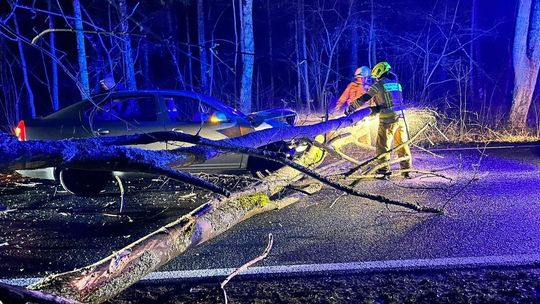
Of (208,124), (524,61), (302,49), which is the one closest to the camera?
(208,124)

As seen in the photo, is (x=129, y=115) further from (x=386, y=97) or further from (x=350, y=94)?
(x=386, y=97)

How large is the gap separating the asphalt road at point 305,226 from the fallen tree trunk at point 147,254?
23.0 inches

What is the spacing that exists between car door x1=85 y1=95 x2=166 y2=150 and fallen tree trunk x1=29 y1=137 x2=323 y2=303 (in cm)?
322

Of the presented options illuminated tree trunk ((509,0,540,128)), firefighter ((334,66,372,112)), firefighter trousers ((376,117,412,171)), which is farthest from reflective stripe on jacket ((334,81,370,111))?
illuminated tree trunk ((509,0,540,128))

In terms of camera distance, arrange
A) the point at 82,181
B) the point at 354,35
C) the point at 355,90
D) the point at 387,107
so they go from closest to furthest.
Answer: the point at 82,181
the point at 387,107
the point at 355,90
the point at 354,35

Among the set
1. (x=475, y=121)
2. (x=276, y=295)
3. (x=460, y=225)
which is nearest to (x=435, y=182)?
(x=460, y=225)

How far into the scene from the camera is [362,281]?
3.37 meters

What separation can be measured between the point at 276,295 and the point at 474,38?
54.1ft

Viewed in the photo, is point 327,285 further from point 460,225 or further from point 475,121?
point 475,121

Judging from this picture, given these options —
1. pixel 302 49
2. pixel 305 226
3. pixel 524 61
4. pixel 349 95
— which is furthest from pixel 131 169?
pixel 302 49

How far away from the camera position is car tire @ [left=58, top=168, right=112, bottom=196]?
629 centimetres

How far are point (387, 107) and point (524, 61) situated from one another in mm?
7022

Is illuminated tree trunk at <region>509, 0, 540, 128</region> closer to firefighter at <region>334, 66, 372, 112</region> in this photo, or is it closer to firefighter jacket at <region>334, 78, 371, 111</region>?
firefighter at <region>334, 66, 372, 112</region>

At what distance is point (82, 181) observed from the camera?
6379 millimetres
